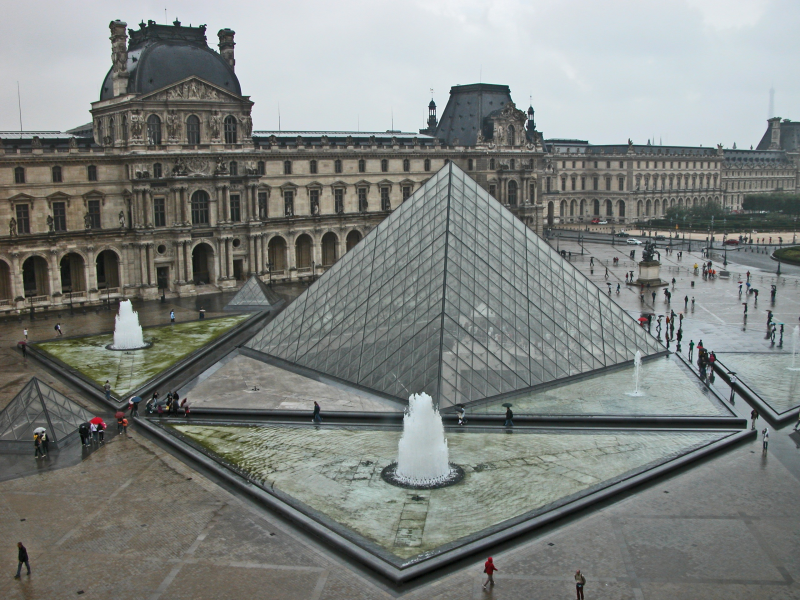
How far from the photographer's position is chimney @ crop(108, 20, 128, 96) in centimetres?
4966

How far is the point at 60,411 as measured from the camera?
2469 centimetres

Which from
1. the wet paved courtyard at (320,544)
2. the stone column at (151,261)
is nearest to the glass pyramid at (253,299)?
the stone column at (151,261)

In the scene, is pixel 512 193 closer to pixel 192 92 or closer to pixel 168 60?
pixel 192 92

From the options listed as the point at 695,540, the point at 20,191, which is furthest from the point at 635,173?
the point at 695,540

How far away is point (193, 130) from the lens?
5191cm

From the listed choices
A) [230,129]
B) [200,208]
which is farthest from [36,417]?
[230,129]

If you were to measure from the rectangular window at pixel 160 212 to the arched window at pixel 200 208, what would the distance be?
6.59ft

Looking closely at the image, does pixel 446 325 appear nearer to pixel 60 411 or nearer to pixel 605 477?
pixel 605 477

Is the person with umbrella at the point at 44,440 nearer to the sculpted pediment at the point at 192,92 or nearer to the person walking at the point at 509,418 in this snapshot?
the person walking at the point at 509,418

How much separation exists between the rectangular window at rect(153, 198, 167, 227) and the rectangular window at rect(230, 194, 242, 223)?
4784 millimetres

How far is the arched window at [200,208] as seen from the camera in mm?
52547

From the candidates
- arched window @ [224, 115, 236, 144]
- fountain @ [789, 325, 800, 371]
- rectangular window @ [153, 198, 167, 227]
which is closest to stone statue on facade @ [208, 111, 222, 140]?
arched window @ [224, 115, 236, 144]

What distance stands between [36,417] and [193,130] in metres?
31.3

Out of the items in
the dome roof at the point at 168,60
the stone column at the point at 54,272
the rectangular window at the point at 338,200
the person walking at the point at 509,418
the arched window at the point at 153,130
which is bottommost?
the person walking at the point at 509,418
